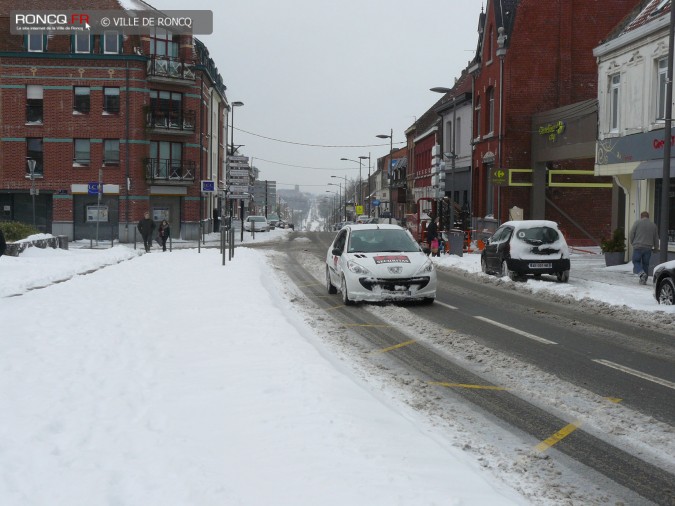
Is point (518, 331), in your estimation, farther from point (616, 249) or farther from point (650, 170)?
point (616, 249)

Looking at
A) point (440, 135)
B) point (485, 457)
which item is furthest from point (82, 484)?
point (440, 135)

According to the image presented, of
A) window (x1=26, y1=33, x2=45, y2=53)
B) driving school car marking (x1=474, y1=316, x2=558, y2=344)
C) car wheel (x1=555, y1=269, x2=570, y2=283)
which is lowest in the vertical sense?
driving school car marking (x1=474, y1=316, x2=558, y2=344)

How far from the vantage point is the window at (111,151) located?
4744cm

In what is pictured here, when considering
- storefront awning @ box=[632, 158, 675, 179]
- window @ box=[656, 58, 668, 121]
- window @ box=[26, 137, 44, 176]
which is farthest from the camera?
window @ box=[26, 137, 44, 176]

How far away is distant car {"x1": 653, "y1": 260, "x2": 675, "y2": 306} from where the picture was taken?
1382 centimetres

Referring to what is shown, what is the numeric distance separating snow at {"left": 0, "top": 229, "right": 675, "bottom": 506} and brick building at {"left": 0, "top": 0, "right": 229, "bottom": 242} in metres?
37.6

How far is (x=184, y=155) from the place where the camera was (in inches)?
1961

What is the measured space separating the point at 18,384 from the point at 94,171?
42998mm

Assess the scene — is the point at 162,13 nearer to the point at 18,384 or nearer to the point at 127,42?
the point at 127,42

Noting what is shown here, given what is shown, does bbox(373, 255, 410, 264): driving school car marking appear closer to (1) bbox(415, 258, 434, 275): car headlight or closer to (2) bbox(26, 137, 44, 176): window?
(1) bbox(415, 258, 434, 275): car headlight

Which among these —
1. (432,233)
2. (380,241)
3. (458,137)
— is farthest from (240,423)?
(458,137)

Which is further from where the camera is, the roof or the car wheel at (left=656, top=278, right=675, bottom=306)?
the roof

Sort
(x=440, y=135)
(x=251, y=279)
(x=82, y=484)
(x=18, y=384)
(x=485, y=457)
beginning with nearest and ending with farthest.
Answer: (x=82, y=484), (x=485, y=457), (x=18, y=384), (x=251, y=279), (x=440, y=135)

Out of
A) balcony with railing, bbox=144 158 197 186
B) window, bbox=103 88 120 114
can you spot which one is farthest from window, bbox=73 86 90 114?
balcony with railing, bbox=144 158 197 186
